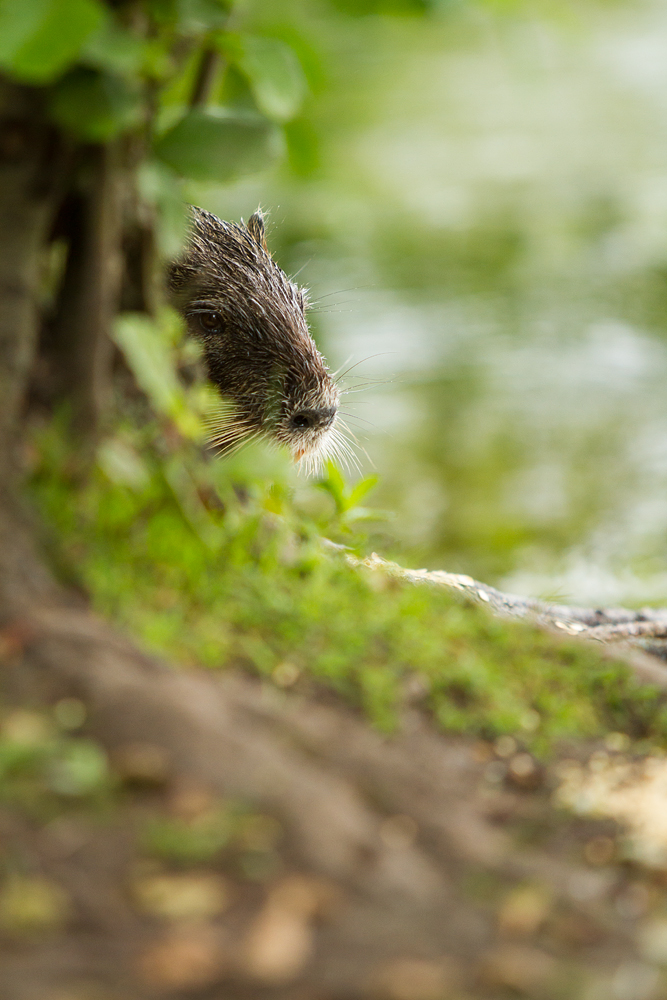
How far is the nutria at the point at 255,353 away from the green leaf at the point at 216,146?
0.96 m

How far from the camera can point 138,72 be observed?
63.3 inches

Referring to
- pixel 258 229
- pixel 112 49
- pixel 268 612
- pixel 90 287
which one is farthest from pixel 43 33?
pixel 258 229

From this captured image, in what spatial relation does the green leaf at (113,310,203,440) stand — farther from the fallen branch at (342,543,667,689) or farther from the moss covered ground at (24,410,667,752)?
the fallen branch at (342,543,667,689)

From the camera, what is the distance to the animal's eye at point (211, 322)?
2863 millimetres

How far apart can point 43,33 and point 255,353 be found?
1.56 m

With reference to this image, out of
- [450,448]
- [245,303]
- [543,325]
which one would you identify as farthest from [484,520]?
[245,303]

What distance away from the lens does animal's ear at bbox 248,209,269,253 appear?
320 centimetres

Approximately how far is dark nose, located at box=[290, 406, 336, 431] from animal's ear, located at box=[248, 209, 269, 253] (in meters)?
0.70

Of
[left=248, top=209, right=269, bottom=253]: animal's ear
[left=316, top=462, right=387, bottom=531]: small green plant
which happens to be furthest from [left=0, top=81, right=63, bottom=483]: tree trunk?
[left=248, top=209, right=269, bottom=253]: animal's ear

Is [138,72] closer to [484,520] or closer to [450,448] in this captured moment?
[484,520]

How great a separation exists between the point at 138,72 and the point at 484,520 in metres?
5.55

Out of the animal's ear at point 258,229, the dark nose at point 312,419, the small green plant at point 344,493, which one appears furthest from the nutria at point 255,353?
the small green plant at point 344,493

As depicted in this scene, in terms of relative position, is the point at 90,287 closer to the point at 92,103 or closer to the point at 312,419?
the point at 92,103

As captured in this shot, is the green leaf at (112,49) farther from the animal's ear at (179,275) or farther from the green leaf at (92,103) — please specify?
the animal's ear at (179,275)
